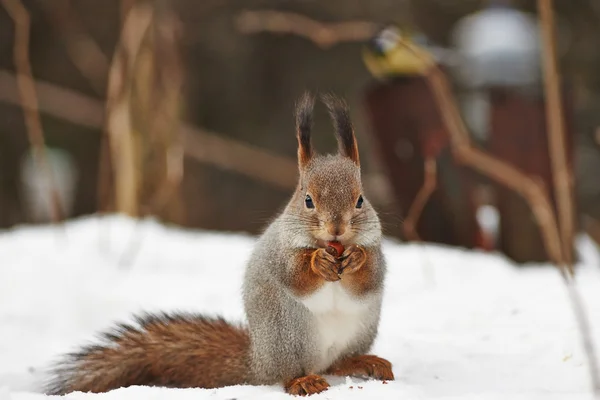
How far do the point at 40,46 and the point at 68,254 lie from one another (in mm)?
4788

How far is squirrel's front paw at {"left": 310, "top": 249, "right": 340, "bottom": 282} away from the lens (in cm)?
185

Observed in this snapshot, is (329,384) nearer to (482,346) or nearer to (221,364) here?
(221,364)

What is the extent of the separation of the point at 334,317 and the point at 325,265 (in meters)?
0.18

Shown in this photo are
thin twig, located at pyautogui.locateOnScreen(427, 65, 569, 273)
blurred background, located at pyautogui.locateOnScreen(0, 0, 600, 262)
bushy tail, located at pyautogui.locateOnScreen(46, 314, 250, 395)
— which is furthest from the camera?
blurred background, located at pyautogui.locateOnScreen(0, 0, 600, 262)

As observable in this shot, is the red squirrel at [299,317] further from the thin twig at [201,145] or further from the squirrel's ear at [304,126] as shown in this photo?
the thin twig at [201,145]

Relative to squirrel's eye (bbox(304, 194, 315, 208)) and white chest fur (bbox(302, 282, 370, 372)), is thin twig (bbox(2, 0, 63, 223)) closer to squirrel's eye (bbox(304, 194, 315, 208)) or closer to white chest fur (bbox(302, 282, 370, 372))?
squirrel's eye (bbox(304, 194, 315, 208))

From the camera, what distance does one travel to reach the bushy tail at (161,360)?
7.03ft

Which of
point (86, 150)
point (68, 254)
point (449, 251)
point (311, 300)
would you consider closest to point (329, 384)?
point (311, 300)

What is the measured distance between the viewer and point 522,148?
377 cm

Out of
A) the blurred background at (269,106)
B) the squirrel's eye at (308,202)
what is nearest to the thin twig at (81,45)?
the blurred background at (269,106)

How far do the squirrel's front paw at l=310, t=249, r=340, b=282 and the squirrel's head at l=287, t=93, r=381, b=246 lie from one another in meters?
0.06

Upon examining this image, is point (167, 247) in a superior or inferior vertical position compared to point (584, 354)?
superior

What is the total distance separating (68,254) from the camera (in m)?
3.69

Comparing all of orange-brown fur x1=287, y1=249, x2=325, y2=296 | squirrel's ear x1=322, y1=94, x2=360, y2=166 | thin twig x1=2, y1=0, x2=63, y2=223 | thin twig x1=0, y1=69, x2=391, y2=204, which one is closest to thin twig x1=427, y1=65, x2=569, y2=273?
squirrel's ear x1=322, y1=94, x2=360, y2=166
